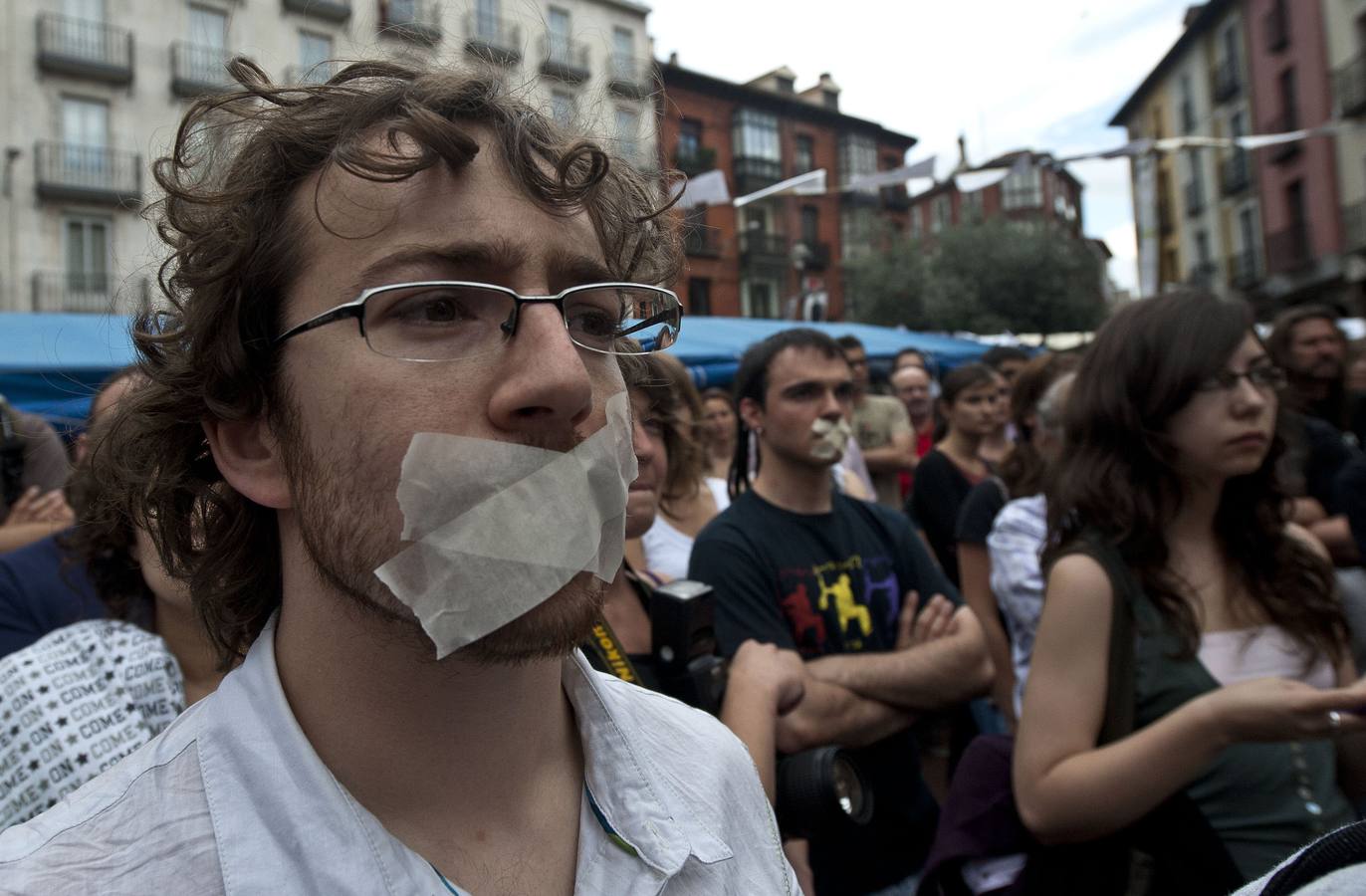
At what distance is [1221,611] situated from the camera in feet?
7.14

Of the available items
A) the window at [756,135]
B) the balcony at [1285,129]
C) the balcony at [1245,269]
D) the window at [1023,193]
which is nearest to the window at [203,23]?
the window at [756,135]

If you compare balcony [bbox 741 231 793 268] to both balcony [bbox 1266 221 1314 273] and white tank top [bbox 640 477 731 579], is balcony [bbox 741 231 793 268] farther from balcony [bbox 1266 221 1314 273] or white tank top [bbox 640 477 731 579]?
white tank top [bbox 640 477 731 579]

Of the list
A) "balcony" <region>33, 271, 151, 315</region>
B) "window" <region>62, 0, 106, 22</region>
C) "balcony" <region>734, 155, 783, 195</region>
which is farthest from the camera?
"balcony" <region>734, 155, 783, 195</region>

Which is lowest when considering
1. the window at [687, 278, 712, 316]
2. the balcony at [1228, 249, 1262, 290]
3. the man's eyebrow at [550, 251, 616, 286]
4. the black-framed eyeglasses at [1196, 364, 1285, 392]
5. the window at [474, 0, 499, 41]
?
the black-framed eyeglasses at [1196, 364, 1285, 392]

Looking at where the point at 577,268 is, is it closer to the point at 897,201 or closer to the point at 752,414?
the point at 752,414

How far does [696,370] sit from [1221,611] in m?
5.18

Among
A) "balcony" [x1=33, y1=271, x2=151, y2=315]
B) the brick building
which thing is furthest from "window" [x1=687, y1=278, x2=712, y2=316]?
"balcony" [x1=33, y1=271, x2=151, y2=315]

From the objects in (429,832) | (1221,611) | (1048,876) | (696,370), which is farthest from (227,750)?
(696,370)

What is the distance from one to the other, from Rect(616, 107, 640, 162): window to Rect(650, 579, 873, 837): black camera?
837mm

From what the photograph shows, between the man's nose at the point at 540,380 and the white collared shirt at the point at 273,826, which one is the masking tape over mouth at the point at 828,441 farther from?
the man's nose at the point at 540,380

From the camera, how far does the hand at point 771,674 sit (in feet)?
6.61

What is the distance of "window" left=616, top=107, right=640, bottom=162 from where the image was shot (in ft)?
5.70

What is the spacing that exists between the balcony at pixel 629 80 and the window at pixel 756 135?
1304 inches

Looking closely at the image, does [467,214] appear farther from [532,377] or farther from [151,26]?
[151,26]
